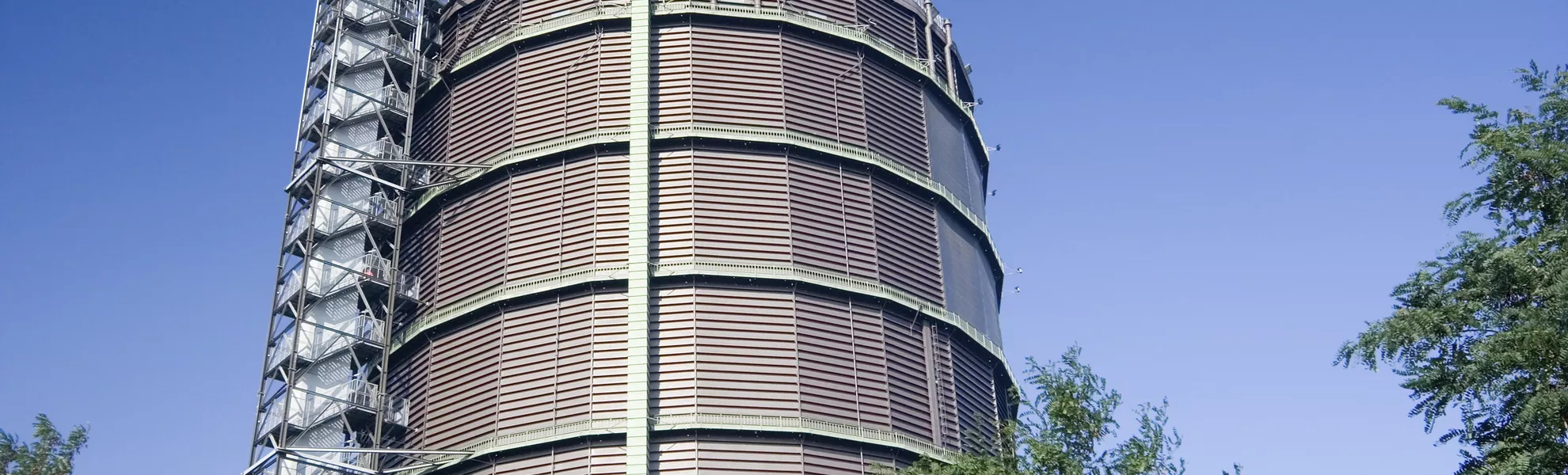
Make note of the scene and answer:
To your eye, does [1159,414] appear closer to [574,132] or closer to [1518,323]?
[1518,323]

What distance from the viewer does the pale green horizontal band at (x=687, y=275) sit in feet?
82.0

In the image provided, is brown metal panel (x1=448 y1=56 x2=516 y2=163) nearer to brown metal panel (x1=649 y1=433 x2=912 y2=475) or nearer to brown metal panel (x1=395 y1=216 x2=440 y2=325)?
brown metal panel (x1=395 y1=216 x2=440 y2=325)

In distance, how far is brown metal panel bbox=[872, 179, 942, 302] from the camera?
26.7 meters

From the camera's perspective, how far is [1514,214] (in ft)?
50.2

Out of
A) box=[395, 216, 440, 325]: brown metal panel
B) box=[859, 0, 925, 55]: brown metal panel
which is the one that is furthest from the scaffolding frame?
box=[859, 0, 925, 55]: brown metal panel

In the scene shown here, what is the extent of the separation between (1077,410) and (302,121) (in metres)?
17.7

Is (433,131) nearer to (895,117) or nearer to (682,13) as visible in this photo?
(682,13)

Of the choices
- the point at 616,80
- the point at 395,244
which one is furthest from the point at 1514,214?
the point at 395,244

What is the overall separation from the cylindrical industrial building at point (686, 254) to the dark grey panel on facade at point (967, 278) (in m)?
0.07

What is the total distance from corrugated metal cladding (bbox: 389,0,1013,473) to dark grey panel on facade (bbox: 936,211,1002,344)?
80mm

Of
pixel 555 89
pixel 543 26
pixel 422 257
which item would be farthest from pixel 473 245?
pixel 543 26

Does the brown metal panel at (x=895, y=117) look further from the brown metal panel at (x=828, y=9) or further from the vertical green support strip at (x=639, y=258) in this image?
the vertical green support strip at (x=639, y=258)

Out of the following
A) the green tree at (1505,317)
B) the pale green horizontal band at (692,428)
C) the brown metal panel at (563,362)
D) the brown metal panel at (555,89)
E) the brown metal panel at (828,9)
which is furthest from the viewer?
the brown metal panel at (828,9)

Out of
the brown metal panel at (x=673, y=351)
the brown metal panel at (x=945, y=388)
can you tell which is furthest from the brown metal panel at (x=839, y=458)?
the brown metal panel at (x=673, y=351)
